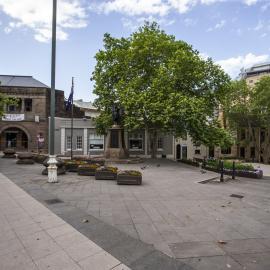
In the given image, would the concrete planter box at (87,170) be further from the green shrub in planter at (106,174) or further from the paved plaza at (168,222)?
the paved plaza at (168,222)

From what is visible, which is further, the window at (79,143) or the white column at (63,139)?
the window at (79,143)

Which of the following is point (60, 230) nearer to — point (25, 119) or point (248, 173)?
point (248, 173)

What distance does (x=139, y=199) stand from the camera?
35.4 feet

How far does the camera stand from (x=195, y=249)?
A: 5992mm

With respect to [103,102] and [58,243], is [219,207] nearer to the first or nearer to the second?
[58,243]

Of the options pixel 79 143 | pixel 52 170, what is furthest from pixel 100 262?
pixel 79 143

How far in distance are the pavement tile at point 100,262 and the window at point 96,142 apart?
35.3 m

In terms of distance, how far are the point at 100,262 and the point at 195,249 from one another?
6.52ft

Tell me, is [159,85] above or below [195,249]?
above

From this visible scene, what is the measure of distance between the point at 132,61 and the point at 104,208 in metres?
22.9

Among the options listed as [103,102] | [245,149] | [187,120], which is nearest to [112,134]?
[103,102]

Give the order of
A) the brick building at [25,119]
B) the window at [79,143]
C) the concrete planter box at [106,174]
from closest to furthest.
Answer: the concrete planter box at [106,174], the window at [79,143], the brick building at [25,119]

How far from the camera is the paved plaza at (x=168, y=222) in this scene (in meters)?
5.58

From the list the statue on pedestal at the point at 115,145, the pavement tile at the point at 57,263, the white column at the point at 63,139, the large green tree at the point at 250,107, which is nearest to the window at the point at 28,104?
the white column at the point at 63,139
